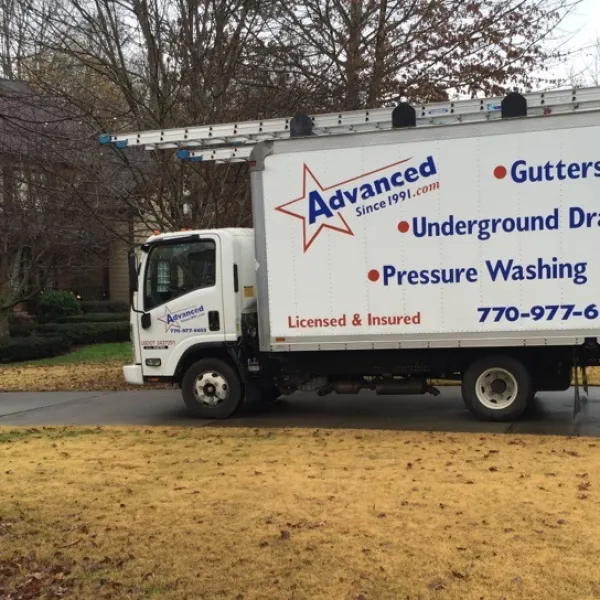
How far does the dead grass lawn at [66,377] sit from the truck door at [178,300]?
429cm

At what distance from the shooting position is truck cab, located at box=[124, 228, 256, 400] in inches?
358

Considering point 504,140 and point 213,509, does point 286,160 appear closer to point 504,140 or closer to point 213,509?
point 504,140

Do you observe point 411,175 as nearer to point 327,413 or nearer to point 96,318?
point 327,413

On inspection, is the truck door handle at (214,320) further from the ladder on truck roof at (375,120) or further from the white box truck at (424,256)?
the ladder on truck roof at (375,120)

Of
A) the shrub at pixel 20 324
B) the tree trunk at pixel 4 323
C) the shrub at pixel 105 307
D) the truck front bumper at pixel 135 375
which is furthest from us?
the shrub at pixel 105 307

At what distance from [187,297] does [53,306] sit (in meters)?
20.0

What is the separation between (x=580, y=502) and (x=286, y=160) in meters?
5.22

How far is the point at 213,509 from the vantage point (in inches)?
201

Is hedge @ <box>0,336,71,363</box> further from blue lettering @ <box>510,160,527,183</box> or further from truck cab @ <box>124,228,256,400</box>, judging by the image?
blue lettering @ <box>510,160,527,183</box>

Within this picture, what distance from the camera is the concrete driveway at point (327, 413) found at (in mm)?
8250

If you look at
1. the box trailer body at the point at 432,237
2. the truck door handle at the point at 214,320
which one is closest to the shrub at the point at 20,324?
the truck door handle at the point at 214,320

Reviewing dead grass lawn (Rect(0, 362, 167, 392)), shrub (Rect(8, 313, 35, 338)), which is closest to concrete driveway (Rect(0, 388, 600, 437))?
dead grass lawn (Rect(0, 362, 167, 392))

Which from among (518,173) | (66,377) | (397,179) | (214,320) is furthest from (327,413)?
(66,377)

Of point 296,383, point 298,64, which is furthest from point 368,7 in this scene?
point 296,383
